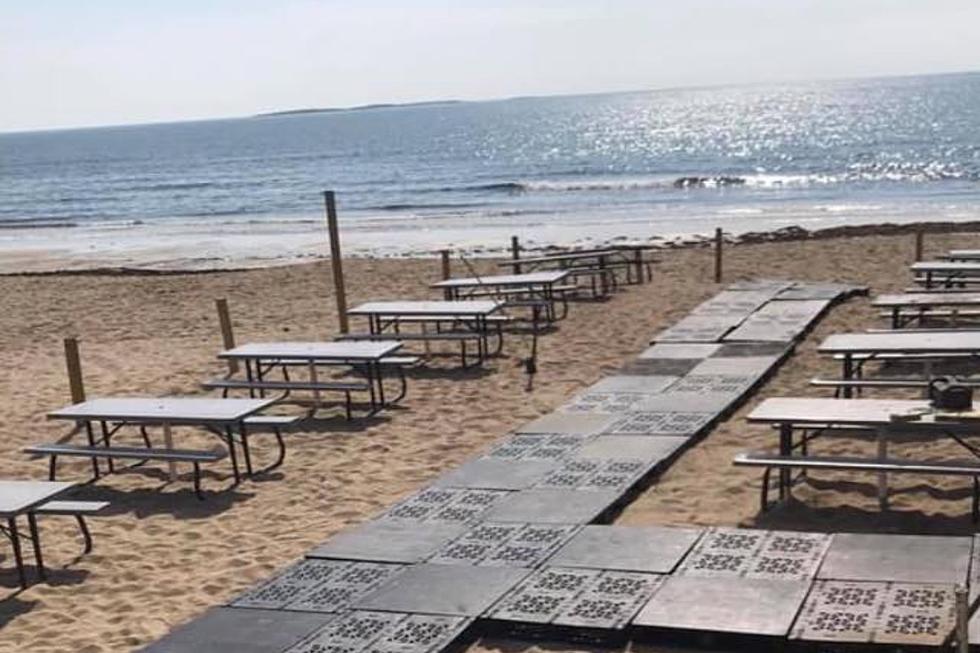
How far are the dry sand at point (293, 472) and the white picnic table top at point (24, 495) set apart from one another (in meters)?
0.42

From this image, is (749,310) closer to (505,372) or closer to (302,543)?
(505,372)

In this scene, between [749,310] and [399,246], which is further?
[399,246]

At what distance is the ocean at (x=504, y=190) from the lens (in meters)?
31.2

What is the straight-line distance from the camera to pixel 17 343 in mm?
14328

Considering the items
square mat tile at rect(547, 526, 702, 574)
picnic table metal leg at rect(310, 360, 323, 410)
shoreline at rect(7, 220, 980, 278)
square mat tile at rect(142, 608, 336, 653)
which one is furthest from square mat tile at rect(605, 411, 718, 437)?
shoreline at rect(7, 220, 980, 278)

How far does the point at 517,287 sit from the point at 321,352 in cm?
445

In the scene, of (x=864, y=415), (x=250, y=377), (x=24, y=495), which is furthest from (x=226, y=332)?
(x=864, y=415)

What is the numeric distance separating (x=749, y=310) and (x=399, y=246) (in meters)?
16.9

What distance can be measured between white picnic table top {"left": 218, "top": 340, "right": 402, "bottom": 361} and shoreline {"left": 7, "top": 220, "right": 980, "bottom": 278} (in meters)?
11.5

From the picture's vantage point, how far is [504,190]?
47.6m

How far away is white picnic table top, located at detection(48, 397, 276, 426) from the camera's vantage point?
7.62 m

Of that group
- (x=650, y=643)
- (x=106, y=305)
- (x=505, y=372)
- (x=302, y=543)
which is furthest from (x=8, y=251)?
(x=650, y=643)

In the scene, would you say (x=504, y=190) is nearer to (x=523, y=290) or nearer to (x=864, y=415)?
(x=523, y=290)

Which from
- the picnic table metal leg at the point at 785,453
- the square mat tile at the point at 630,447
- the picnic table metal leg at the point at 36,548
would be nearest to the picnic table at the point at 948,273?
the square mat tile at the point at 630,447
